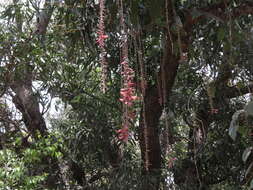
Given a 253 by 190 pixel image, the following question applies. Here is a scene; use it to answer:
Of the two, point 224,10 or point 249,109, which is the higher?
point 224,10

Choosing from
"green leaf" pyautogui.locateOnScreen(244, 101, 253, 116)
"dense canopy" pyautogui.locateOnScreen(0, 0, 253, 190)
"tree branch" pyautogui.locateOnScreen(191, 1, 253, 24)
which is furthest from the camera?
"dense canopy" pyautogui.locateOnScreen(0, 0, 253, 190)

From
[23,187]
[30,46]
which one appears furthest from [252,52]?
[23,187]

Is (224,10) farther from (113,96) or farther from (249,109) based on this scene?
(113,96)

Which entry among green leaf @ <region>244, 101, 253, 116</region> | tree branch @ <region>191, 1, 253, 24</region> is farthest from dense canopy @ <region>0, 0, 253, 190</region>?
green leaf @ <region>244, 101, 253, 116</region>

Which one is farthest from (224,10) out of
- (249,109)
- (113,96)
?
(113,96)

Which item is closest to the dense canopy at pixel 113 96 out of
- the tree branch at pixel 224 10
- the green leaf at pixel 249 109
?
the tree branch at pixel 224 10

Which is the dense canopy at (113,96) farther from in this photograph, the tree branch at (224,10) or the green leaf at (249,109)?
the green leaf at (249,109)

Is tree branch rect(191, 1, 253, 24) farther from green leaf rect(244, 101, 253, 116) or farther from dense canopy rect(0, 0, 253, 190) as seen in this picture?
green leaf rect(244, 101, 253, 116)

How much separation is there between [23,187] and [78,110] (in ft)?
1.94

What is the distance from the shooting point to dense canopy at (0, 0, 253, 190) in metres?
1.72

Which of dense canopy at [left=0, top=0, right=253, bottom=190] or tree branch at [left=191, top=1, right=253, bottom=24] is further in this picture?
dense canopy at [left=0, top=0, right=253, bottom=190]

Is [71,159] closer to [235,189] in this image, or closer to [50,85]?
[50,85]

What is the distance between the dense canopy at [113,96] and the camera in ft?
5.64

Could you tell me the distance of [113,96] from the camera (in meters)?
2.31
